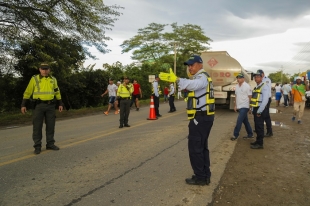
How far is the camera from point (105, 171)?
4.56 metres

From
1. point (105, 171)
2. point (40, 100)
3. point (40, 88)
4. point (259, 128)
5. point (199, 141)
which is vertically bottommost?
point (105, 171)

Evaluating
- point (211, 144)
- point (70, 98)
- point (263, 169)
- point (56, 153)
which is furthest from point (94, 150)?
point (70, 98)

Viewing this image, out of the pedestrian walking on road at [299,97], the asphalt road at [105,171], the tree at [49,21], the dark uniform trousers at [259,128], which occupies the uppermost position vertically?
the tree at [49,21]

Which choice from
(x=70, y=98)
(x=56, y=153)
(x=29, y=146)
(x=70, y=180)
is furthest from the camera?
(x=70, y=98)

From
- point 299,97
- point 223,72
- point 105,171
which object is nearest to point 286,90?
point 223,72

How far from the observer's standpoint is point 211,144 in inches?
263

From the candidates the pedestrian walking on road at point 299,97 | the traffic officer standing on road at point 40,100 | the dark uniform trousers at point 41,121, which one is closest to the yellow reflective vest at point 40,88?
the traffic officer standing on road at point 40,100

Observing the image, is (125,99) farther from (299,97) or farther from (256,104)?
(299,97)

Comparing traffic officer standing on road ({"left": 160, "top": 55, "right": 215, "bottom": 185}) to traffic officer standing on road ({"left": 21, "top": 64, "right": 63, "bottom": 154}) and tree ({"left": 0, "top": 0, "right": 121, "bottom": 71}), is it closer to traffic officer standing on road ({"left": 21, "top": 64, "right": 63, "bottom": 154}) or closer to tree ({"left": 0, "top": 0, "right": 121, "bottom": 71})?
traffic officer standing on road ({"left": 21, "top": 64, "right": 63, "bottom": 154})

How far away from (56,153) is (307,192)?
467 cm

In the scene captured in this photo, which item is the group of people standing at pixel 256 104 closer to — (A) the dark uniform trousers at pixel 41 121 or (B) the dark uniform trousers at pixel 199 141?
(B) the dark uniform trousers at pixel 199 141

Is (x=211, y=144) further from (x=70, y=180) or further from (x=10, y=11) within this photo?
(x=10, y=11)

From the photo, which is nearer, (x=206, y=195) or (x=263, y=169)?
(x=206, y=195)

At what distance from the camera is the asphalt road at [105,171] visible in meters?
3.53
